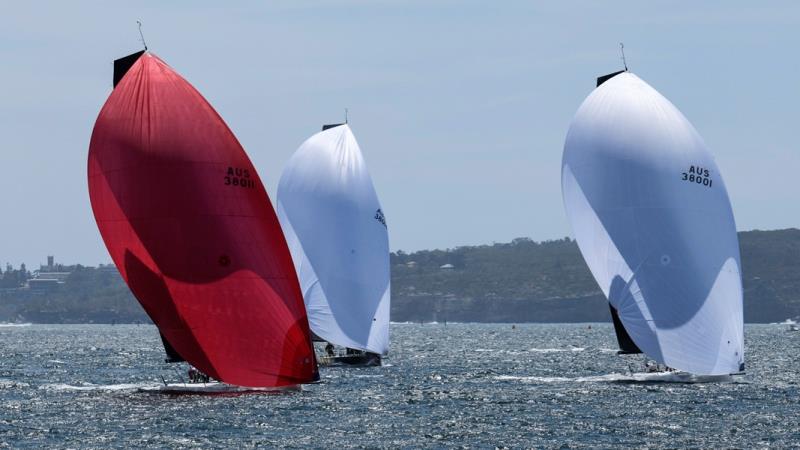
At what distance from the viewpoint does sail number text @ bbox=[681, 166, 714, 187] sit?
53562mm

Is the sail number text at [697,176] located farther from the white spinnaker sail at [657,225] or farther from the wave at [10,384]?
the wave at [10,384]

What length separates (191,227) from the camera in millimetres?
45875

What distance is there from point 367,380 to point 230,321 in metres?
21.3

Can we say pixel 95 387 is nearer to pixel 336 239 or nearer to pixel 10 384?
pixel 10 384

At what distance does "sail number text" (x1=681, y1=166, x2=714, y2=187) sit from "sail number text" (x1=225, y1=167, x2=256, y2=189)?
1583 cm

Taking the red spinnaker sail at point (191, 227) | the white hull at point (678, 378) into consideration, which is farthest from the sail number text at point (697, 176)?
the red spinnaker sail at point (191, 227)

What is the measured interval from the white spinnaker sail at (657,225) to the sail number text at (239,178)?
13.5 m

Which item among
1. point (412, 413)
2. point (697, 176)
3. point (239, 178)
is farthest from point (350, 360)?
point (239, 178)

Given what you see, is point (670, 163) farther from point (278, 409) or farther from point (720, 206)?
point (278, 409)

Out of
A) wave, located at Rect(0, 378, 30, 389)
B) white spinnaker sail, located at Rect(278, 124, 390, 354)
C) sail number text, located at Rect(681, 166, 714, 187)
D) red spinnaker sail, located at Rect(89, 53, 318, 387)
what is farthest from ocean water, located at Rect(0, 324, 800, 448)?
sail number text, located at Rect(681, 166, 714, 187)

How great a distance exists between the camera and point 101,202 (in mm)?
46406

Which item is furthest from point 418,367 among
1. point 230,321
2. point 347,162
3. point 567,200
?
point 230,321

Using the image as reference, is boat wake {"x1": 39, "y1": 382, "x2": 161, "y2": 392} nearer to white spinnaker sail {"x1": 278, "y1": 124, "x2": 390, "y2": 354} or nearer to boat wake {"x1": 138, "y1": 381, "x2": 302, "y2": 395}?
boat wake {"x1": 138, "y1": 381, "x2": 302, "y2": 395}

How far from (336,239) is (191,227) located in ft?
78.7
